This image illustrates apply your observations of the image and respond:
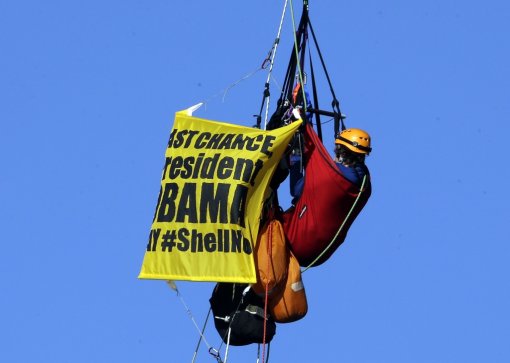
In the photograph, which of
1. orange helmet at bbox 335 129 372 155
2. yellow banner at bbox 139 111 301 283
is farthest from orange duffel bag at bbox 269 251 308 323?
orange helmet at bbox 335 129 372 155

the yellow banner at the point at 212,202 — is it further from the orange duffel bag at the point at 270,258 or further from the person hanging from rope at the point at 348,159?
the person hanging from rope at the point at 348,159

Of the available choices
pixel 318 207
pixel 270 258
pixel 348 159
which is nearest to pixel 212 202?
pixel 270 258

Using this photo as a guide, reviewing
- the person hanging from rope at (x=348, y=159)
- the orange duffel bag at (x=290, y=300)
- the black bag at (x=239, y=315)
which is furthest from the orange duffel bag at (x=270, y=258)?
the person hanging from rope at (x=348, y=159)

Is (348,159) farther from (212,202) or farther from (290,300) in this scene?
(290,300)

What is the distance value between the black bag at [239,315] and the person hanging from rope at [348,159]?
4.43 ft

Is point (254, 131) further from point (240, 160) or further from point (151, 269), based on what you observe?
point (151, 269)

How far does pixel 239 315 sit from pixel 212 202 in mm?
1476

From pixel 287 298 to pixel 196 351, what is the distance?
4.96ft

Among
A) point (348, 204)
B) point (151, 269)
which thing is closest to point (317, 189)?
point (348, 204)

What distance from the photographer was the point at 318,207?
2723cm

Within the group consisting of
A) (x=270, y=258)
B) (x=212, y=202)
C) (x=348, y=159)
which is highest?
(x=348, y=159)

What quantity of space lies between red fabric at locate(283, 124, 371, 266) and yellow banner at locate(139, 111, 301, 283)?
0.44 m

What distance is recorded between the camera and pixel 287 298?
2748 cm

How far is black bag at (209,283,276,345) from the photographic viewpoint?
90.5 ft
